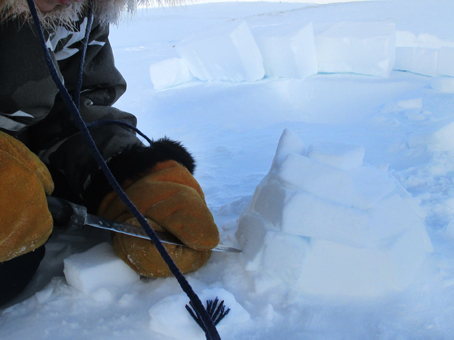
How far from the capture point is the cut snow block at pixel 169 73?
11.1ft

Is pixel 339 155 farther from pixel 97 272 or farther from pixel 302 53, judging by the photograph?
pixel 302 53

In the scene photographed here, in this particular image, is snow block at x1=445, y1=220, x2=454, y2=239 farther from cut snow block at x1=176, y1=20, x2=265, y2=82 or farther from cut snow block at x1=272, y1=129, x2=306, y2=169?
cut snow block at x1=176, y1=20, x2=265, y2=82

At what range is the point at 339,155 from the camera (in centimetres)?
95

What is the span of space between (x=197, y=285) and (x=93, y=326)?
23 centimetres

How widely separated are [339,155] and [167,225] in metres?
0.47

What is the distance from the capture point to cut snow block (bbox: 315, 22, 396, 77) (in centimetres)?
284

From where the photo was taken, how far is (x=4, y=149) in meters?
0.67

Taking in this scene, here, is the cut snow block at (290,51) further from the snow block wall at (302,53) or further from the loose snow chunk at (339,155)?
the loose snow chunk at (339,155)

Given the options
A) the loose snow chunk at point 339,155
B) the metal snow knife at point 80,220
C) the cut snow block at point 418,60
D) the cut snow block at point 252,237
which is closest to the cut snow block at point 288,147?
the loose snow chunk at point 339,155

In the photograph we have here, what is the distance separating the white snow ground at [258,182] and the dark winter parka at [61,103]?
157mm

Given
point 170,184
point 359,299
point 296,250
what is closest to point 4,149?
point 170,184

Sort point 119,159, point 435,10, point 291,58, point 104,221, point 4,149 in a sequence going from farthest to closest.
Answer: point 435,10 < point 291,58 < point 119,159 < point 104,221 < point 4,149

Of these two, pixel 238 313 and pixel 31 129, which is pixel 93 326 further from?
pixel 31 129

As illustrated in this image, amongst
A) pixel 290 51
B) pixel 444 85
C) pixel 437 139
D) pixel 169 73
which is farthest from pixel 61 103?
pixel 169 73
